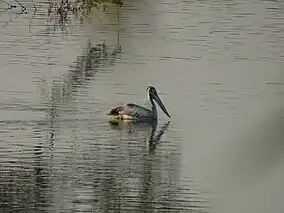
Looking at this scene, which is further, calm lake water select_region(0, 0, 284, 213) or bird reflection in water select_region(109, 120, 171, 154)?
bird reflection in water select_region(109, 120, 171, 154)

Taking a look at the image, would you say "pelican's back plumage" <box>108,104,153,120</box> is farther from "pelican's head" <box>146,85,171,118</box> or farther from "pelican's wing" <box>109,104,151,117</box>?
"pelican's head" <box>146,85,171,118</box>

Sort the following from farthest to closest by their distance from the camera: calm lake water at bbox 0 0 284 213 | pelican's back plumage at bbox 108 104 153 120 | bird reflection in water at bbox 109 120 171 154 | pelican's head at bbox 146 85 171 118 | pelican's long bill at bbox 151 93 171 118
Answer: pelican's head at bbox 146 85 171 118 → pelican's long bill at bbox 151 93 171 118 → pelican's back plumage at bbox 108 104 153 120 → bird reflection in water at bbox 109 120 171 154 → calm lake water at bbox 0 0 284 213

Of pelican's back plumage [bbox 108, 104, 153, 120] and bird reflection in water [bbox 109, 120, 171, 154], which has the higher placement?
pelican's back plumage [bbox 108, 104, 153, 120]

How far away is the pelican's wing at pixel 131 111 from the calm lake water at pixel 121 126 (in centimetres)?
13

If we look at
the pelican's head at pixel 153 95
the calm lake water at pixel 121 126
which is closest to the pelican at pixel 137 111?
the pelican's head at pixel 153 95

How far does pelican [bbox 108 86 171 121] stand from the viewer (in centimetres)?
1005

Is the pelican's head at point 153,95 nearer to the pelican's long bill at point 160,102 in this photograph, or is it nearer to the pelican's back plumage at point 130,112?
the pelican's long bill at point 160,102

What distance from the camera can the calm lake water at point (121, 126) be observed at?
5751mm

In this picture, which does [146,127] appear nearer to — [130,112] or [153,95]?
[130,112]

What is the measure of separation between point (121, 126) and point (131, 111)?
0.27 metres

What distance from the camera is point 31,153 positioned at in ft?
28.5

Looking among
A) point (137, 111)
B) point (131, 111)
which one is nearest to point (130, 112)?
point (131, 111)

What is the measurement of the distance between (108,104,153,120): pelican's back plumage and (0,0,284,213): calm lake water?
0.11m

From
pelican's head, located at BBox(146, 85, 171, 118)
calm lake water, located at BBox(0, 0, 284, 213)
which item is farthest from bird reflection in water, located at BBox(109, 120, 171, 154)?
pelican's head, located at BBox(146, 85, 171, 118)
